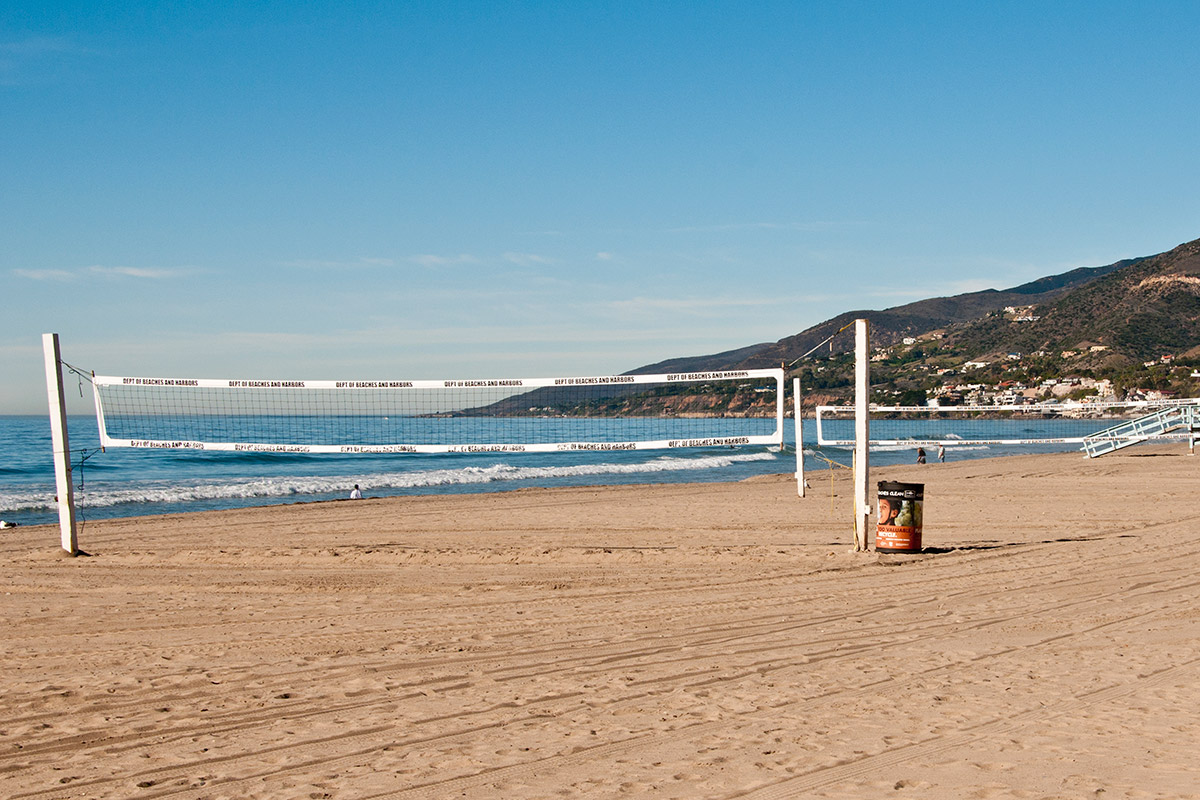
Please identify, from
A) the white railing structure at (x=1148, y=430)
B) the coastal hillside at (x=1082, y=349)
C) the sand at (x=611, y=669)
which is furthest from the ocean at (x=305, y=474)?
the coastal hillside at (x=1082, y=349)

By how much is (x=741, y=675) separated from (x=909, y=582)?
3.66 metres

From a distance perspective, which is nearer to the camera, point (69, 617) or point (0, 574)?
point (69, 617)

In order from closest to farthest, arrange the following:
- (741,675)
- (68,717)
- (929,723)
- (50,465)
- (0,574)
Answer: (929,723) < (68,717) < (741,675) < (0,574) < (50,465)

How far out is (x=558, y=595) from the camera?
27.2 feet

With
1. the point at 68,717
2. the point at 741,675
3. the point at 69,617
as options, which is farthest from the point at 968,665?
the point at 69,617

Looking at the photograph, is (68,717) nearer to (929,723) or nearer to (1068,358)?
(929,723)

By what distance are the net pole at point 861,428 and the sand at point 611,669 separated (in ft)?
1.63

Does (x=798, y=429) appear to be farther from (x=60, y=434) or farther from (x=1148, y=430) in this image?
(x=1148, y=430)

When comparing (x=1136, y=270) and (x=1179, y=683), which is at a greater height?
(x=1136, y=270)

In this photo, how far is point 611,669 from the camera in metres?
5.70

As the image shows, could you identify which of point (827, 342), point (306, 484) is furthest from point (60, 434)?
point (306, 484)

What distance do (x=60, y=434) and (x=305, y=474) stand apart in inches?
799

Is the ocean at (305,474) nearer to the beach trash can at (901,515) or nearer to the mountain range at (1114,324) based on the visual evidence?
the beach trash can at (901,515)

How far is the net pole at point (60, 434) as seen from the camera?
11.0 meters
